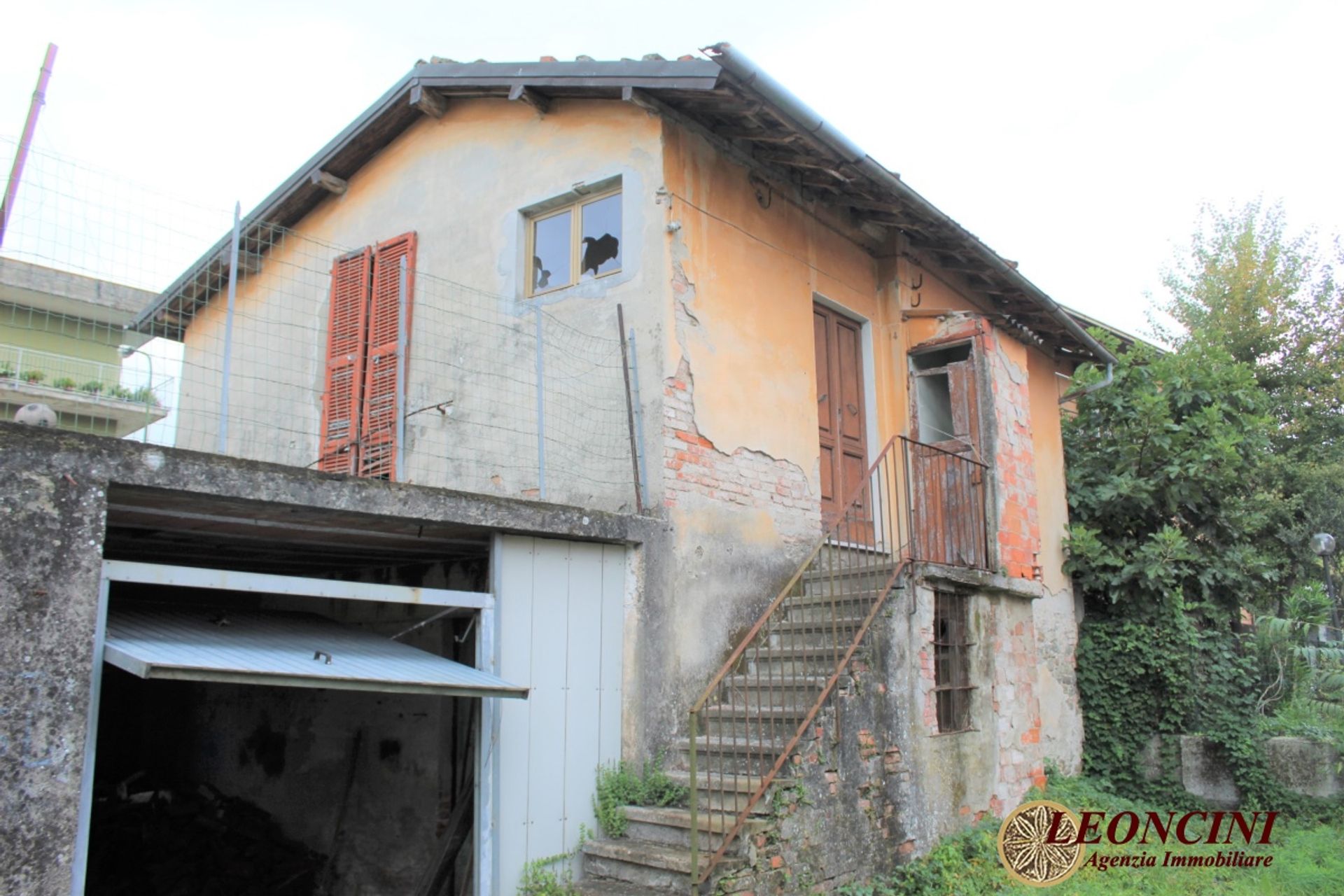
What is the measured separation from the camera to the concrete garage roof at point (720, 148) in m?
7.13

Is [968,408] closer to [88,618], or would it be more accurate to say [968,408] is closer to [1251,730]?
[1251,730]

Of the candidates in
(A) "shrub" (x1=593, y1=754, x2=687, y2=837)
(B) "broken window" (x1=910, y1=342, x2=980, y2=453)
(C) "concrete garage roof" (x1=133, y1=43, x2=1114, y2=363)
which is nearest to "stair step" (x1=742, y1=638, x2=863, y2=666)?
(A) "shrub" (x1=593, y1=754, x2=687, y2=837)

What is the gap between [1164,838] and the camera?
8.65 meters

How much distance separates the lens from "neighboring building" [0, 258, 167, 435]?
16.2 feet

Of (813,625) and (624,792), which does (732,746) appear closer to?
(624,792)

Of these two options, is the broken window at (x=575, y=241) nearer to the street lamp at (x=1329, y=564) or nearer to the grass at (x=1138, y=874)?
the grass at (x=1138, y=874)

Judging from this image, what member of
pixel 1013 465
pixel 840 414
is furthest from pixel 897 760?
pixel 1013 465

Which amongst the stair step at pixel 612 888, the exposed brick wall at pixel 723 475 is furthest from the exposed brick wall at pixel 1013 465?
the stair step at pixel 612 888

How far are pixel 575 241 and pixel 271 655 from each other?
4.41m

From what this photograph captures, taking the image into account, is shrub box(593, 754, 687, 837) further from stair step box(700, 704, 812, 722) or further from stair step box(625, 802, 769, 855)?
stair step box(700, 704, 812, 722)

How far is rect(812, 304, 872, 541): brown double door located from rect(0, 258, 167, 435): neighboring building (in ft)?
17.4

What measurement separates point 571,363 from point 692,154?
1867 mm

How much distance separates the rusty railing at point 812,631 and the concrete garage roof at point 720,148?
208cm

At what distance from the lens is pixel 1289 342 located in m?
16.9
